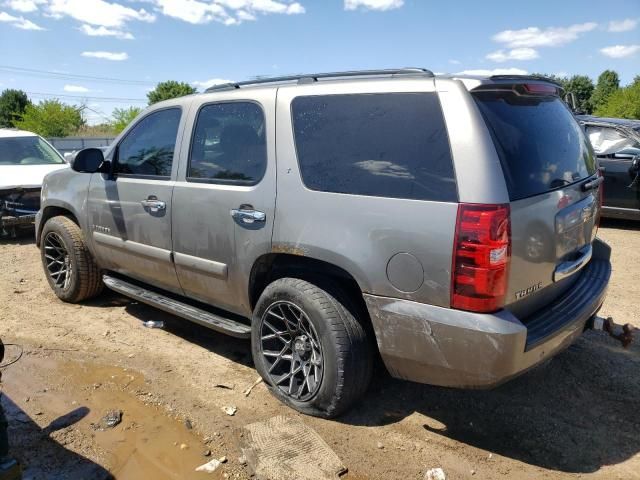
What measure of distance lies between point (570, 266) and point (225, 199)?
84.9 inches

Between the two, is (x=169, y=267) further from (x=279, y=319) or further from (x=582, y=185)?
(x=582, y=185)

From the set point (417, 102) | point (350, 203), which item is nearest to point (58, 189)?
point (350, 203)

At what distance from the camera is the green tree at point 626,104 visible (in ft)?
116

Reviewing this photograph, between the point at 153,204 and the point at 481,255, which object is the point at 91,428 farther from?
the point at 481,255

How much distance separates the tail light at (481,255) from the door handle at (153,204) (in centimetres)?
231

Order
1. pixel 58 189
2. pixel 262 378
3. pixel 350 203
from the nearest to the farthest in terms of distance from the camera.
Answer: pixel 350 203 < pixel 262 378 < pixel 58 189

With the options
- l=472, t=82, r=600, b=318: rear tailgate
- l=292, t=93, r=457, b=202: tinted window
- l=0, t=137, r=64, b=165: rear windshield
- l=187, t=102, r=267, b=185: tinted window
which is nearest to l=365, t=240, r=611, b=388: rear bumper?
l=472, t=82, r=600, b=318: rear tailgate

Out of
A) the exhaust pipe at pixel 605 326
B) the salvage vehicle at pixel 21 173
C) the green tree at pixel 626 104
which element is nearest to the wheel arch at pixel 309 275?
the exhaust pipe at pixel 605 326

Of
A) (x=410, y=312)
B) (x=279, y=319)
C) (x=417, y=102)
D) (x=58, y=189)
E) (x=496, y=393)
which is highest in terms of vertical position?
(x=417, y=102)

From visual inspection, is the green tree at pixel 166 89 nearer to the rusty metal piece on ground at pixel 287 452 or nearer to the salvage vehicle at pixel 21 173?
the salvage vehicle at pixel 21 173

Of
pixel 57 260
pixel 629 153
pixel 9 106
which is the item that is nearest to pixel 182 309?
pixel 57 260

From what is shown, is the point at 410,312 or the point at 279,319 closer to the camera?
the point at 410,312

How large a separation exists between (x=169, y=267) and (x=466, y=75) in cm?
253

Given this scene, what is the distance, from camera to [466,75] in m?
2.69
